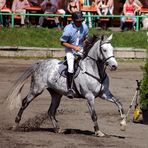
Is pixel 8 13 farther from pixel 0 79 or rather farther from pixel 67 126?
pixel 67 126

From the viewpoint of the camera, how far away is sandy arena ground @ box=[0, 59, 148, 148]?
12859 mm

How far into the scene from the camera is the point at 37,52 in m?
26.4

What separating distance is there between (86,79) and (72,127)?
4.73 feet

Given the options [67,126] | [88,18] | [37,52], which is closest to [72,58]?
[67,126]

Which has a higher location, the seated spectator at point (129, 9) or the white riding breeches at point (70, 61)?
the white riding breeches at point (70, 61)

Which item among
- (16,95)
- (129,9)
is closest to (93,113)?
(16,95)

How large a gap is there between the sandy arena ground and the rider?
41.3 inches

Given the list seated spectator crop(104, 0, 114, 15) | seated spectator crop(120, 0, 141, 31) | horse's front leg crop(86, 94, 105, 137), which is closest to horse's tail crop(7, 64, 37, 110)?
horse's front leg crop(86, 94, 105, 137)

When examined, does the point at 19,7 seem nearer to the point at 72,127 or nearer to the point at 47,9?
the point at 47,9

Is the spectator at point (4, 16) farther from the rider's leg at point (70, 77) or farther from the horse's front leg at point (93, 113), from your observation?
the horse's front leg at point (93, 113)

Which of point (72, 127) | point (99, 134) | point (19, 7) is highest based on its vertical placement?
point (19, 7)

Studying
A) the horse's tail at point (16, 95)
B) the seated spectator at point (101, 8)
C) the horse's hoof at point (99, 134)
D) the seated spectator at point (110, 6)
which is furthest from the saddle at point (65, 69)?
the seated spectator at point (110, 6)

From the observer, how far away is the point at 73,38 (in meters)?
14.2

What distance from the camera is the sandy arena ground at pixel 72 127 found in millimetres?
12859
